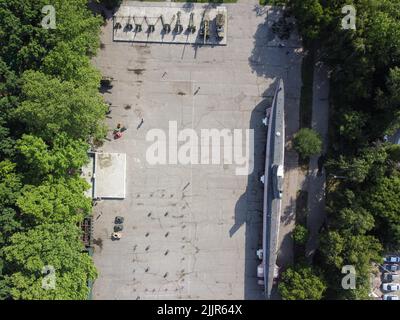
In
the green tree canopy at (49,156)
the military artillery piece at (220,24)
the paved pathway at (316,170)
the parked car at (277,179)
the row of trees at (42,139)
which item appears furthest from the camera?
the paved pathway at (316,170)

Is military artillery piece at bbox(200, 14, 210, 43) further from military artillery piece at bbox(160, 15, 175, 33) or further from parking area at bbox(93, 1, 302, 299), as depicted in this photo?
military artillery piece at bbox(160, 15, 175, 33)

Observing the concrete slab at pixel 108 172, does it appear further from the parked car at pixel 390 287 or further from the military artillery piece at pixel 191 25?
the parked car at pixel 390 287

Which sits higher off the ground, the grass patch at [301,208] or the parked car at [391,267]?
the grass patch at [301,208]

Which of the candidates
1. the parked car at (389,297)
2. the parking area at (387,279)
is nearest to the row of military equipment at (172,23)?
the parking area at (387,279)

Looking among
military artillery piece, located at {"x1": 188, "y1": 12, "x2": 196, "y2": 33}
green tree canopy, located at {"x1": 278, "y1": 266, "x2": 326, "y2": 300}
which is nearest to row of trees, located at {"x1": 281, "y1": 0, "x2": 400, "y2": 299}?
green tree canopy, located at {"x1": 278, "y1": 266, "x2": 326, "y2": 300}

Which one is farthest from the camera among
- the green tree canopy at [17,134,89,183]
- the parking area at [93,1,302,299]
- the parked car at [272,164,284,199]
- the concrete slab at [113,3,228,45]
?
the parking area at [93,1,302,299]
